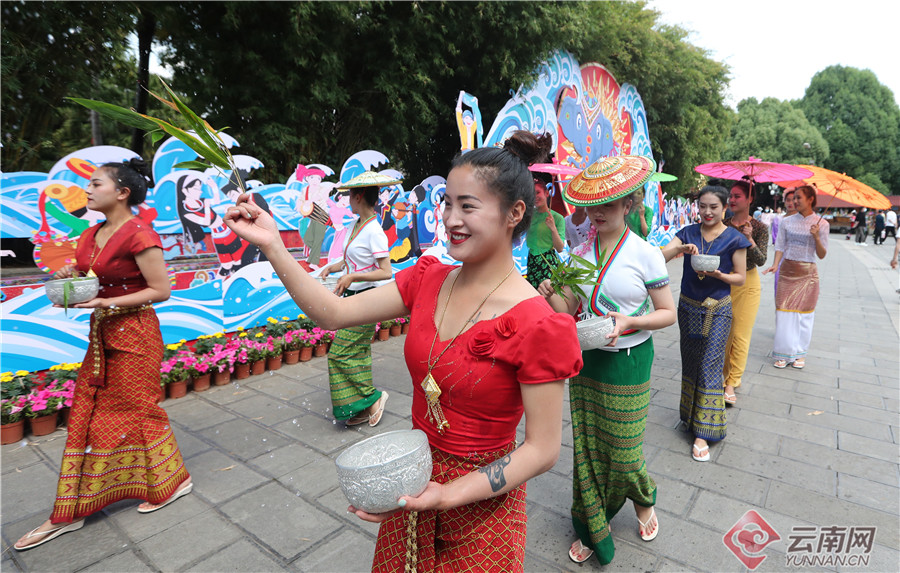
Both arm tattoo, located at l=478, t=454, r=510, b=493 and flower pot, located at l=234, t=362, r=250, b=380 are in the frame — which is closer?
arm tattoo, located at l=478, t=454, r=510, b=493

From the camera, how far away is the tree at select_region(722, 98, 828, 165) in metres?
33.7

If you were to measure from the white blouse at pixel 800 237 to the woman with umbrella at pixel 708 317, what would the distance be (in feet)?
7.98

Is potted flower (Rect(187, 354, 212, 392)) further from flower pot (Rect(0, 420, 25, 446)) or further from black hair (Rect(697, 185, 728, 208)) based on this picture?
black hair (Rect(697, 185, 728, 208))

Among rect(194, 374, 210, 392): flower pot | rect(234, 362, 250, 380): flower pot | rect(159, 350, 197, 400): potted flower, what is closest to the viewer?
rect(159, 350, 197, 400): potted flower

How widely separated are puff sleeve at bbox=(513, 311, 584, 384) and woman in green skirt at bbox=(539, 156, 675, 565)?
3.46 ft

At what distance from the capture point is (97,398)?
8.77ft

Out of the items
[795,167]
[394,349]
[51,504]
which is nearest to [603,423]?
[51,504]

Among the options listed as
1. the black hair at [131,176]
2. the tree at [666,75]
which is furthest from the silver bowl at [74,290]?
the tree at [666,75]

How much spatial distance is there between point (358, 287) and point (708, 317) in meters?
2.77

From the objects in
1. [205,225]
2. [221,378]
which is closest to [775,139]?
[205,225]

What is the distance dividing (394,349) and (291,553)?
12.5 ft

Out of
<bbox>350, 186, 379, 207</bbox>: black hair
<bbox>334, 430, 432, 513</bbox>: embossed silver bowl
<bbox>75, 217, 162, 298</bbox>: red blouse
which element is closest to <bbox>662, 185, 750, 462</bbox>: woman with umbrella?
<bbox>350, 186, 379, 207</bbox>: black hair

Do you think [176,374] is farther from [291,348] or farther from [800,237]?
[800,237]

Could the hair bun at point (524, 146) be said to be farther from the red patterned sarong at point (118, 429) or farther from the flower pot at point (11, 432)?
the flower pot at point (11, 432)
